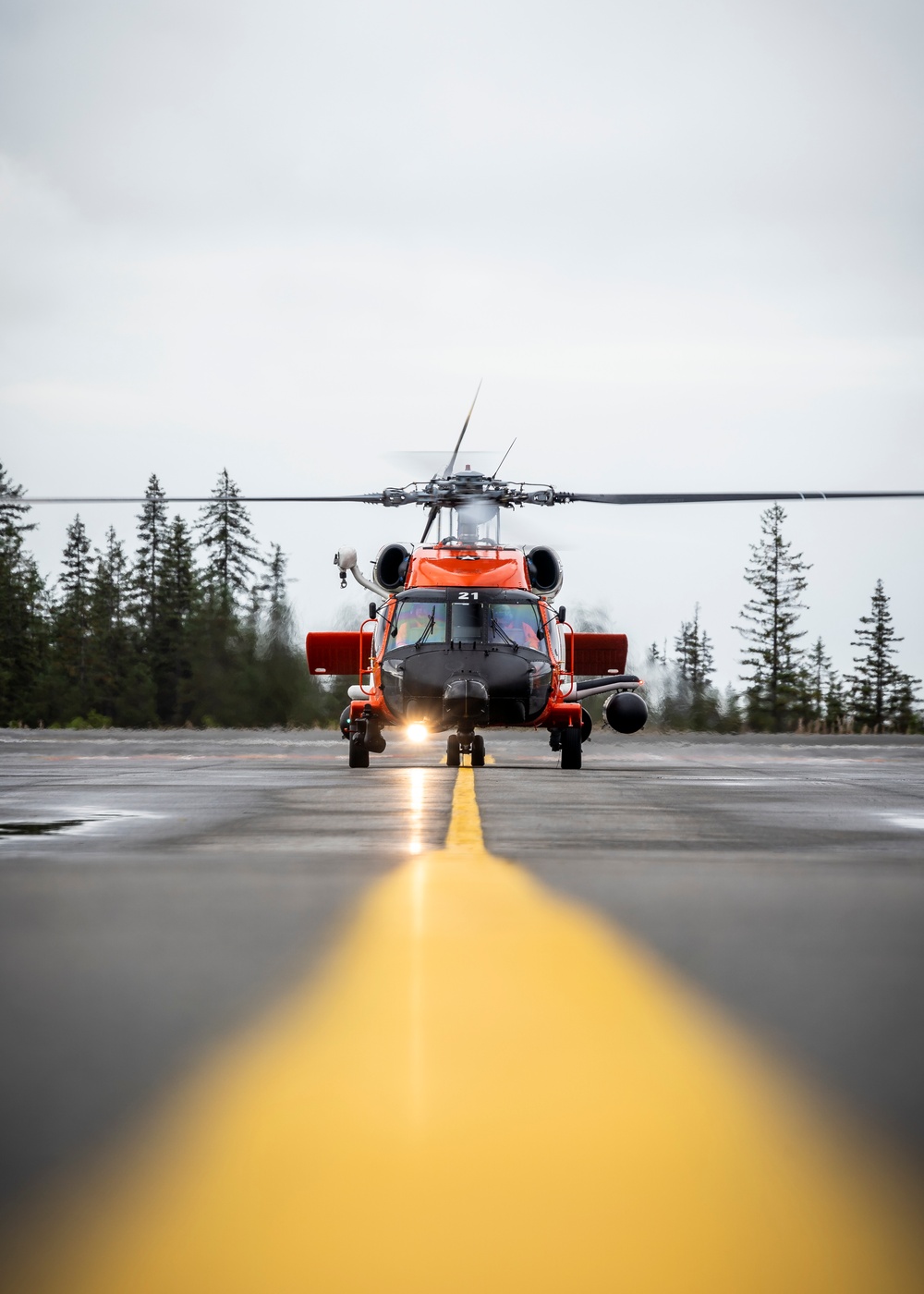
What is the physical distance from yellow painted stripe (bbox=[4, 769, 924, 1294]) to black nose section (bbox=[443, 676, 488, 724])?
49.4 ft

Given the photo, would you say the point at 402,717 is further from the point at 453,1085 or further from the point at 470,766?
the point at 453,1085

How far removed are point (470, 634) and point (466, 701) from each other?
4.35 feet

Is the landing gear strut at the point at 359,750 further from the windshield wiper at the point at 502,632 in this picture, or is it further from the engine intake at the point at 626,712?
the engine intake at the point at 626,712

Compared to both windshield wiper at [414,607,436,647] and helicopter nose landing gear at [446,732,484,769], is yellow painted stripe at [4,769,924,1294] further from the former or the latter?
helicopter nose landing gear at [446,732,484,769]

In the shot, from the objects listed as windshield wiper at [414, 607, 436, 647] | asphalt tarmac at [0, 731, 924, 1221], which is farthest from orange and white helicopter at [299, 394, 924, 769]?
asphalt tarmac at [0, 731, 924, 1221]

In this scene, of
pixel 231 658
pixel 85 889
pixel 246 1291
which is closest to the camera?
pixel 246 1291

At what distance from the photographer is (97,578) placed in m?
114

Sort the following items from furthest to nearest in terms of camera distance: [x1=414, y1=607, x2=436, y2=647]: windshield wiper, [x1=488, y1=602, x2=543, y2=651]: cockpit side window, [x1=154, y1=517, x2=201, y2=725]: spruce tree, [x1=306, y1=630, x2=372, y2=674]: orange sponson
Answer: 1. [x1=154, y1=517, x2=201, y2=725]: spruce tree
2. [x1=306, y1=630, x2=372, y2=674]: orange sponson
3. [x1=488, y1=602, x2=543, y2=651]: cockpit side window
4. [x1=414, y1=607, x2=436, y2=647]: windshield wiper

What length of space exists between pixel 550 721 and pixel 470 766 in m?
1.36

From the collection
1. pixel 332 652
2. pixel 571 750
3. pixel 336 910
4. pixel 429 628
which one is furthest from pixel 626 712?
pixel 336 910

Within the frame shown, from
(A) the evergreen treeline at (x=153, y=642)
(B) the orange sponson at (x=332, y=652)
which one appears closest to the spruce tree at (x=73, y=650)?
(A) the evergreen treeline at (x=153, y=642)

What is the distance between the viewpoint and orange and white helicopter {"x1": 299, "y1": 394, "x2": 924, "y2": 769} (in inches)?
784

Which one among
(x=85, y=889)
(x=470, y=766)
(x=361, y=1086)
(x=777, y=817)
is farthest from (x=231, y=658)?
(x=361, y=1086)

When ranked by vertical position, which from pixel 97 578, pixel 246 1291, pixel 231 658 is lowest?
pixel 246 1291
